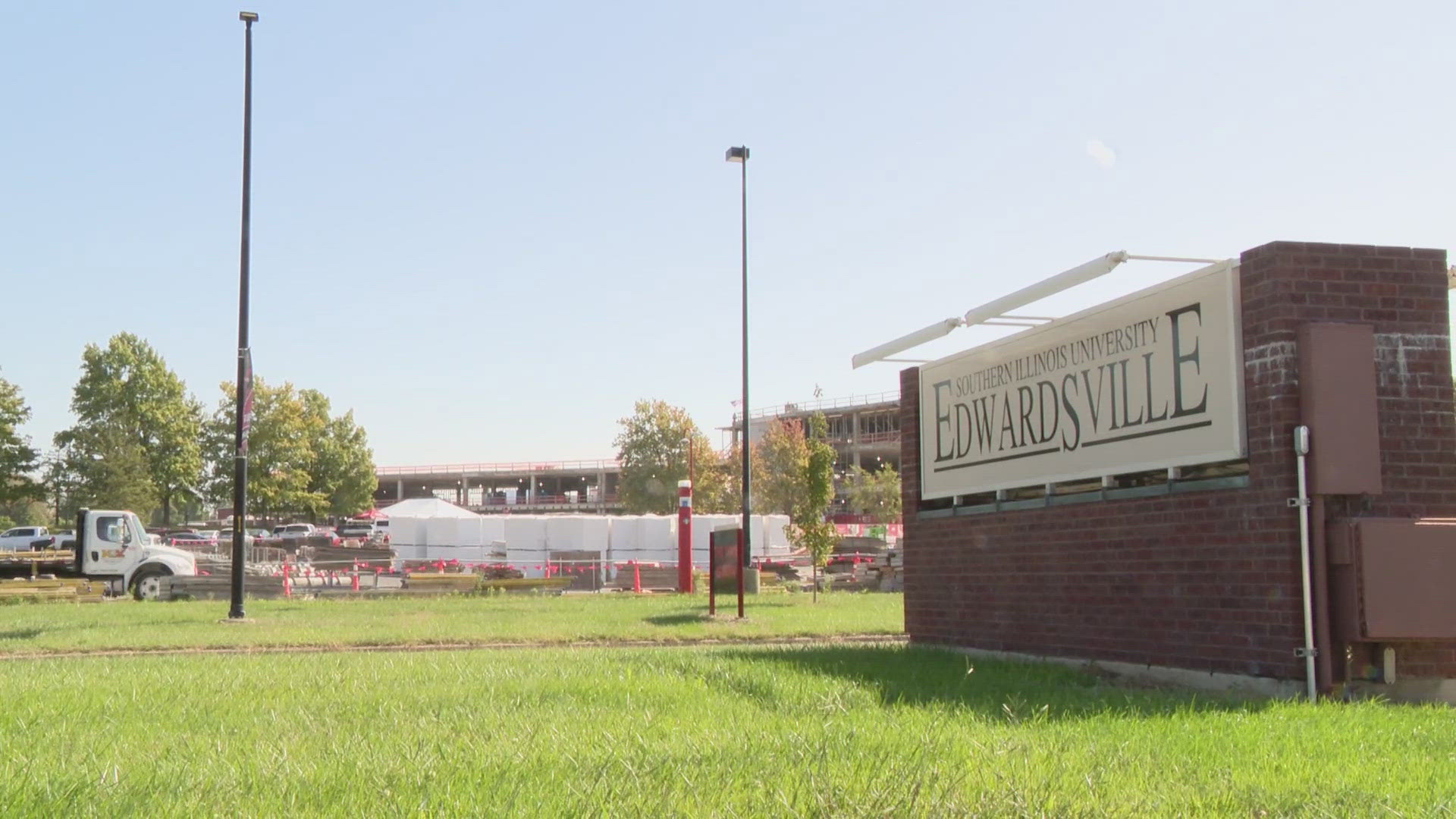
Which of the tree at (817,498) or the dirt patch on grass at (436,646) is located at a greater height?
the tree at (817,498)

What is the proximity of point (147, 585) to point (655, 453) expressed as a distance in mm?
45297

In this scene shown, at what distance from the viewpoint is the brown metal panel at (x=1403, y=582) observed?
870cm

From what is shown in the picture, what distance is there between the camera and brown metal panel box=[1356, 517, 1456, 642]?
8.70m

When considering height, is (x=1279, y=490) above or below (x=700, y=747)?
above

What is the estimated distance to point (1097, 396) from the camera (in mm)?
11336

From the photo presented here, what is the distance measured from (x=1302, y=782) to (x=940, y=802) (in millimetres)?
1852

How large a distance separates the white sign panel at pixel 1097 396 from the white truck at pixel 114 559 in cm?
2372

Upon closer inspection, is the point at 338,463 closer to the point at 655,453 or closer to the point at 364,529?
the point at 364,529

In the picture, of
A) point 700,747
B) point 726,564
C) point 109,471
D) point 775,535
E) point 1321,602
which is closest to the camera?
point 700,747

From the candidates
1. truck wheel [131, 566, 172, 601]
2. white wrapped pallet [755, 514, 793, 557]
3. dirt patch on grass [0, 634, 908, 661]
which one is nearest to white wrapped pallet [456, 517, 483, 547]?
white wrapped pallet [755, 514, 793, 557]

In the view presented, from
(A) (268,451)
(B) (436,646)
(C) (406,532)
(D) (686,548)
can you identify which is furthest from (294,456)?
(B) (436,646)

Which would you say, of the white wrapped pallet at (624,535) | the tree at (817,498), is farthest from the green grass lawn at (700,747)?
the white wrapped pallet at (624,535)

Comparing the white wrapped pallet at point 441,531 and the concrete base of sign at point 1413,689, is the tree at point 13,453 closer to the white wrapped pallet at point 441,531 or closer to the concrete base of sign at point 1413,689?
the white wrapped pallet at point 441,531

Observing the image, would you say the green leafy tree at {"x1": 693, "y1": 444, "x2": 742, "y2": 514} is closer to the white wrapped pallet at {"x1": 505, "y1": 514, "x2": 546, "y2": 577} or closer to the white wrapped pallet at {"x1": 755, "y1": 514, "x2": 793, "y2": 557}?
the white wrapped pallet at {"x1": 755, "y1": 514, "x2": 793, "y2": 557}
